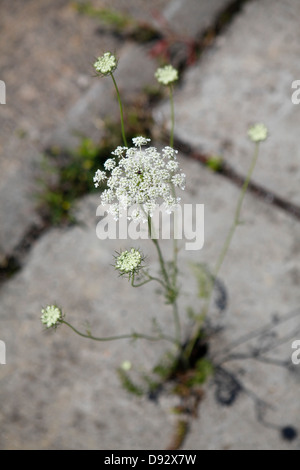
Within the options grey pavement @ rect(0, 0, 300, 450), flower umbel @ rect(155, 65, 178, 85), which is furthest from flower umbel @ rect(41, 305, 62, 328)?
flower umbel @ rect(155, 65, 178, 85)

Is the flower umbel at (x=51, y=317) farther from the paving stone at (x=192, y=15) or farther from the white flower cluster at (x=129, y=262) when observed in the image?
the paving stone at (x=192, y=15)

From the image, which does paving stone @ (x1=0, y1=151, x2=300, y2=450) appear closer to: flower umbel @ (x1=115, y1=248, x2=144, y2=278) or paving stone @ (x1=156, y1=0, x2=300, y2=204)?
paving stone @ (x1=156, y1=0, x2=300, y2=204)

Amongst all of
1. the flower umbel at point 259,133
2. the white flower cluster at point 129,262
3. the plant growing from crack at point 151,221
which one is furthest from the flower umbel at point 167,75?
the white flower cluster at point 129,262

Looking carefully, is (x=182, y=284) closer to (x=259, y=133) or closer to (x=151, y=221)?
(x=151, y=221)

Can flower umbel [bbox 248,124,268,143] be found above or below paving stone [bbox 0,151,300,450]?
above

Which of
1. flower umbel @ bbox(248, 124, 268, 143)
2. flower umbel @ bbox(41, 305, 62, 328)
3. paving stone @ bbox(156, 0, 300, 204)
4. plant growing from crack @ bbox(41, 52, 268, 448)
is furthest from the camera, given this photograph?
paving stone @ bbox(156, 0, 300, 204)

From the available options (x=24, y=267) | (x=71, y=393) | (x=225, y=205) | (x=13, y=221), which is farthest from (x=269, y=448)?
Result: (x=13, y=221)

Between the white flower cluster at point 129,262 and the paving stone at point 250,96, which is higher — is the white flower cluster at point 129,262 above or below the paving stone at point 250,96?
below

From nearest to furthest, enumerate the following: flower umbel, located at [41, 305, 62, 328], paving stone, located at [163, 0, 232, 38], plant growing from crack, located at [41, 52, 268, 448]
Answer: plant growing from crack, located at [41, 52, 268, 448]
flower umbel, located at [41, 305, 62, 328]
paving stone, located at [163, 0, 232, 38]
